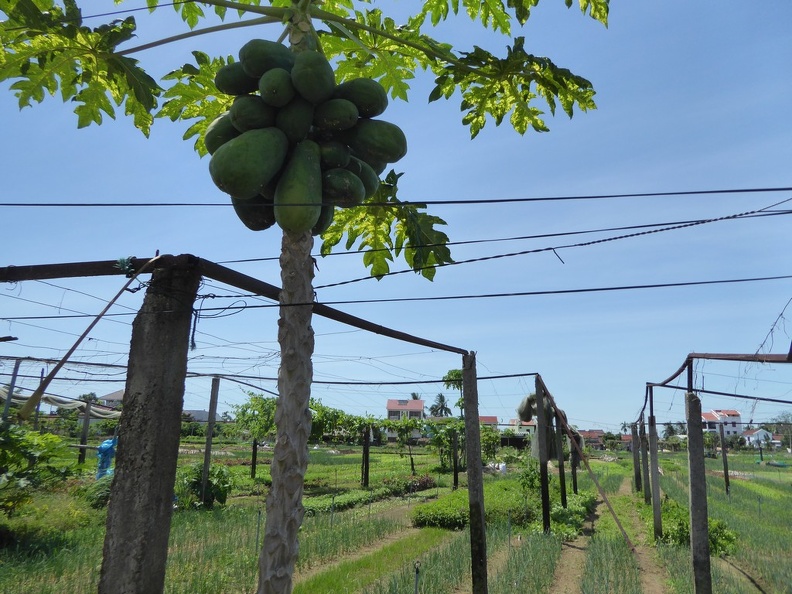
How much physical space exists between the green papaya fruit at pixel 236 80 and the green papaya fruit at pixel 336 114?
0.44 meters

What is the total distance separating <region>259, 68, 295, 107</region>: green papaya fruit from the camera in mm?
2746

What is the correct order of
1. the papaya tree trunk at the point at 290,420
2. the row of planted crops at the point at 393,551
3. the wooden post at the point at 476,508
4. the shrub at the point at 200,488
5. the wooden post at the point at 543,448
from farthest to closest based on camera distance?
the shrub at the point at 200,488
the wooden post at the point at 543,448
the row of planted crops at the point at 393,551
the wooden post at the point at 476,508
the papaya tree trunk at the point at 290,420

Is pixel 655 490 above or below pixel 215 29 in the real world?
below

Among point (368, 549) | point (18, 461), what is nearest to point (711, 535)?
point (368, 549)

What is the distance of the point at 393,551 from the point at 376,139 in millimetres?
9100

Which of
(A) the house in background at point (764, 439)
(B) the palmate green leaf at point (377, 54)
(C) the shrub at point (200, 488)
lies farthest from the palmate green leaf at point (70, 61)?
(A) the house in background at point (764, 439)

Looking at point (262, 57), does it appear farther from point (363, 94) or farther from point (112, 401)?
point (112, 401)

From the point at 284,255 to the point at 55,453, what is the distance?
28.6 feet

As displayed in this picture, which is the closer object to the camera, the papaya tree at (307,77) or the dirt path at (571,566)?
the papaya tree at (307,77)

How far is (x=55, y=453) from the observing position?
936 cm

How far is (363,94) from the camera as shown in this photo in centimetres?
300

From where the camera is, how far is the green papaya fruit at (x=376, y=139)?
9.85ft

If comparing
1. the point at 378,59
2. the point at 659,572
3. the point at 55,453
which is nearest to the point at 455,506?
the point at 659,572

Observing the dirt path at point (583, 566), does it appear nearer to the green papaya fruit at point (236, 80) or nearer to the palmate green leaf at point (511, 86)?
the palmate green leaf at point (511, 86)
